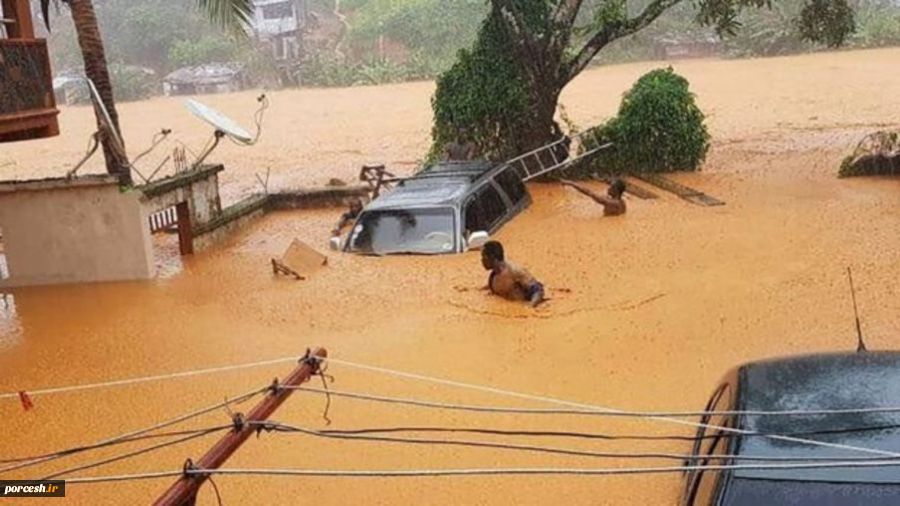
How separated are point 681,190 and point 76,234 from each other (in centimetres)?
1002

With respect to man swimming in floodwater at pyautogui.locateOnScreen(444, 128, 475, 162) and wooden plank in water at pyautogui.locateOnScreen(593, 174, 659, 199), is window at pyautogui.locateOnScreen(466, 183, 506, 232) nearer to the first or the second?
wooden plank in water at pyautogui.locateOnScreen(593, 174, 659, 199)

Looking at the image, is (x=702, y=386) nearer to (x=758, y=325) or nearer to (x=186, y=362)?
(x=758, y=325)

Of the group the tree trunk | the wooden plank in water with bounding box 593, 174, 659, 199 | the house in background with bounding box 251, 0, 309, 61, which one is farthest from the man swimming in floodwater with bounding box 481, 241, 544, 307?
the house in background with bounding box 251, 0, 309, 61

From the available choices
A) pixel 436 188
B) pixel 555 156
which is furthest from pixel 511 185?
pixel 555 156

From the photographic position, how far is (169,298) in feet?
39.7

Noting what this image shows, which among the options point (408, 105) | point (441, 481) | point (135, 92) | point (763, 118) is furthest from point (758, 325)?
point (135, 92)

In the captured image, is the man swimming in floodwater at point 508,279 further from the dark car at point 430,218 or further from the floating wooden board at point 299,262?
the floating wooden board at point 299,262

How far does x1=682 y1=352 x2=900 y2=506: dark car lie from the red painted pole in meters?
1.68

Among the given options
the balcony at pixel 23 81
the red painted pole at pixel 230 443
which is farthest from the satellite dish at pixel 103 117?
the red painted pole at pixel 230 443

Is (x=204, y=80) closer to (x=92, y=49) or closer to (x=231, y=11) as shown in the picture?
(x=231, y=11)

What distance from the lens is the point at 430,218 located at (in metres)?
11.8

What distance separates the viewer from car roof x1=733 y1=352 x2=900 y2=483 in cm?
340

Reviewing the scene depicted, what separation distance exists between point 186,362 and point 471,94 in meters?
10.8

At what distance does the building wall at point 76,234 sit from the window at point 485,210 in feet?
15.1
